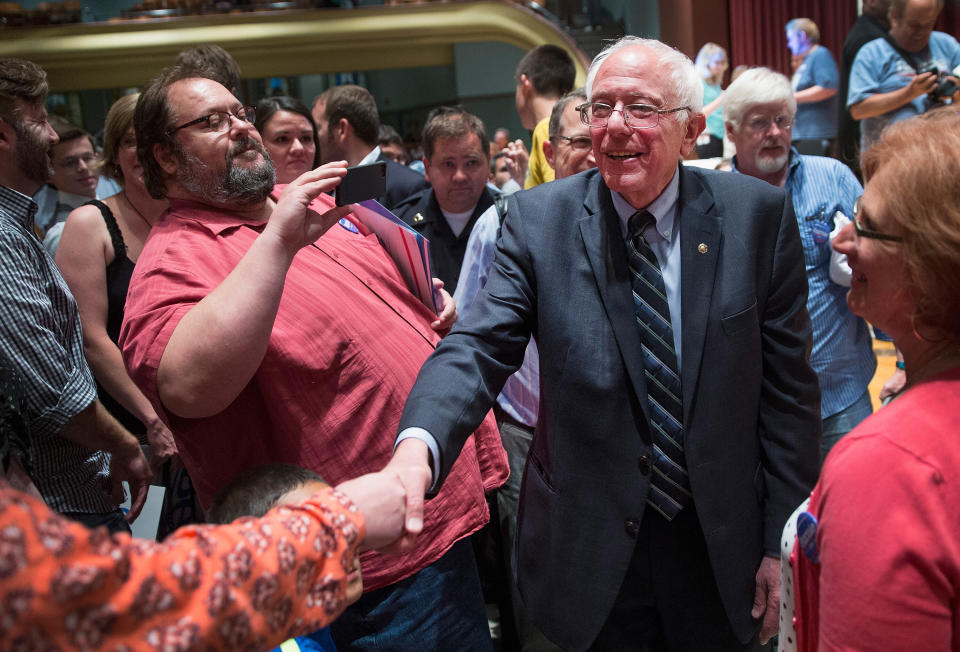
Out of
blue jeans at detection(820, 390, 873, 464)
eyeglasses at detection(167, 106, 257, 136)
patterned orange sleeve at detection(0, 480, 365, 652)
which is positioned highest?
eyeglasses at detection(167, 106, 257, 136)

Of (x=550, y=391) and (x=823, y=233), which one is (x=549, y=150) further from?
(x=550, y=391)

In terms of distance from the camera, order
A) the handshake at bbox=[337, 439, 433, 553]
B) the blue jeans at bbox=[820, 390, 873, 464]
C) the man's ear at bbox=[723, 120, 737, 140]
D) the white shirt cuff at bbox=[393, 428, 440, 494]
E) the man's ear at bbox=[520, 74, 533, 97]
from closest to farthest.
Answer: the handshake at bbox=[337, 439, 433, 553], the white shirt cuff at bbox=[393, 428, 440, 494], the blue jeans at bbox=[820, 390, 873, 464], the man's ear at bbox=[723, 120, 737, 140], the man's ear at bbox=[520, 74, 533, 97]

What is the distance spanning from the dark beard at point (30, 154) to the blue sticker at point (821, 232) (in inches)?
88.4

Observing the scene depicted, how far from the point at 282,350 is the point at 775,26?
10.2 m

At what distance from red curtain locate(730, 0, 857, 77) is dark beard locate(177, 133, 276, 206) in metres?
9.47

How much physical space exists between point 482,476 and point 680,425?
0.47 m

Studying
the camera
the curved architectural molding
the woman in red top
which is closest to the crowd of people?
the woman in red top

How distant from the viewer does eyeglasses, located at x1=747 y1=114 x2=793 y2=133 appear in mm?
2852

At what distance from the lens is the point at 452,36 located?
12672 millimetres

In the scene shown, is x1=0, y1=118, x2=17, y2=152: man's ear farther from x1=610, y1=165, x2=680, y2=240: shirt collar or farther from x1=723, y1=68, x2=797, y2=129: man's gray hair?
x1=723, y1=68, x2=797, y2=129: man's gray hair

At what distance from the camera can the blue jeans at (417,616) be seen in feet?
5.01

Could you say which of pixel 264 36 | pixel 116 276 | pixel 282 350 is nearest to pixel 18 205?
pixel 116 276

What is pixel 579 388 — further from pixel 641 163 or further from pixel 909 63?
pixel 909 63

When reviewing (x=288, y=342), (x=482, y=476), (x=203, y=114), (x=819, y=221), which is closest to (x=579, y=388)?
(x=482, y=476)
